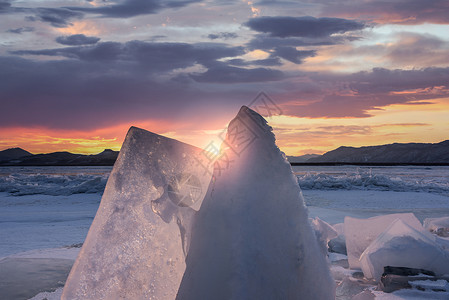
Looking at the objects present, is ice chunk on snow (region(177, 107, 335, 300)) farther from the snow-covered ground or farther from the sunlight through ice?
the snow-covered ground

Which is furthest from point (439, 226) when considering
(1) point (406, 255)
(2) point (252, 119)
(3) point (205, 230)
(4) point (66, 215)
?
(4) point (66, 215)

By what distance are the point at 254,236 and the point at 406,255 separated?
148 centimetres

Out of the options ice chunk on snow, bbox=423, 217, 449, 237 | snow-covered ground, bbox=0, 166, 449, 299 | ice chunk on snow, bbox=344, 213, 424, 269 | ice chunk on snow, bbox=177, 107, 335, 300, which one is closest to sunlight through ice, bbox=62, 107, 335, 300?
ice chunk on snow, bbox=177, 107, 335, 300

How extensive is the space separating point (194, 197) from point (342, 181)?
11.3m

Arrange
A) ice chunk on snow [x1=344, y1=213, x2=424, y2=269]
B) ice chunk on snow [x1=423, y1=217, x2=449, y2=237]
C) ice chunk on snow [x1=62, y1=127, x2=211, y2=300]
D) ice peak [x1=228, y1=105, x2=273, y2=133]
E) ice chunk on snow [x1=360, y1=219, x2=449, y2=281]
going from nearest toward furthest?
ice chunk on snow [x1=62, y1=127, x2=211, y2=300] < ice peak [x1=228, y1=105, x2=273, y2=133] < ice chunk on snow [x1=360, y1=219, x2=449, y2=281] < ice chunk on snow [x1=344, y1=213, x2=424, y2=269] < ice chunk on snow [x1=423, y1=217, x2=449, y2=237]

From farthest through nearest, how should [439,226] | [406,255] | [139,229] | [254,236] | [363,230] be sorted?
[439,226] < [363,230] < [406,255] < [139,229] < [254,236]

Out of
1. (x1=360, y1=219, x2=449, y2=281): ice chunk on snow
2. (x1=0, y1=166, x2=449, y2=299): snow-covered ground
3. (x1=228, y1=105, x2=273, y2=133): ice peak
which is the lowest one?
(x1=0, y1=166, x2=449, y2=299): snow-covered ground

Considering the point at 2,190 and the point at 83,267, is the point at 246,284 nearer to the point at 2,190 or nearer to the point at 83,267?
the point at 83,267

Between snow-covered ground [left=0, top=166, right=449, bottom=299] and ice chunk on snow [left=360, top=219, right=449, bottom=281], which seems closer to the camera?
ice chunk on snow [left=360, top=219, right=449, bottom=281]

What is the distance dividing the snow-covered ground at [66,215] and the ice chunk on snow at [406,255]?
15 cm

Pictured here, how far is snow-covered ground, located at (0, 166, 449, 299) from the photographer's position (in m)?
2.75

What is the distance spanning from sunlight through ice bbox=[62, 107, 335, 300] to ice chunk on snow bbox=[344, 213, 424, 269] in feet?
4.69

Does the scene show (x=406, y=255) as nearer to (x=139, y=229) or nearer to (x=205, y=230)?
(x=205, y=230)

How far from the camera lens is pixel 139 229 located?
1.84 m
